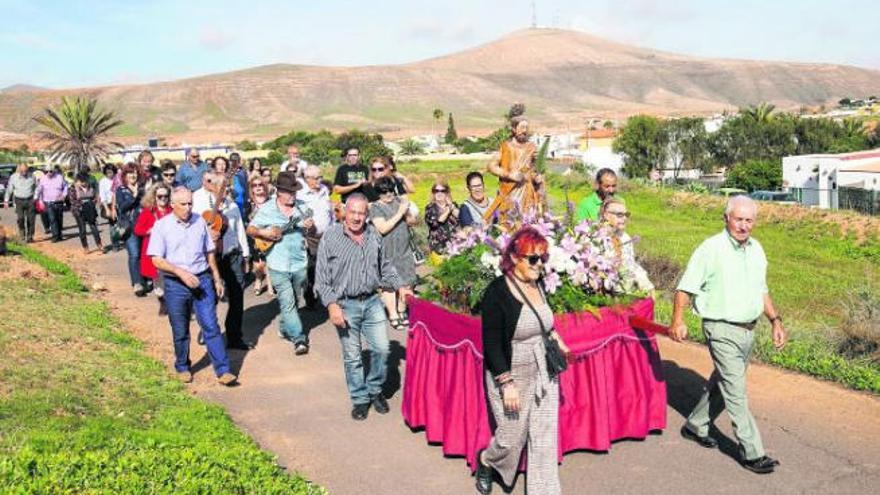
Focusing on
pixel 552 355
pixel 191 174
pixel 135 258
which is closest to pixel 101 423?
pixel 552 355

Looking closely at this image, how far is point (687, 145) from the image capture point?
276ft

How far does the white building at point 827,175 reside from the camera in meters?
47.2

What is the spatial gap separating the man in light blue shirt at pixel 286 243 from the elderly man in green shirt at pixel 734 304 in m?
4.58

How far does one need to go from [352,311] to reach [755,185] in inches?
2618

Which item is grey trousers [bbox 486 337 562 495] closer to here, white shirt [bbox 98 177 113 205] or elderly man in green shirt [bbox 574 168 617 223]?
elderly man in green shirt [bbox 574 168 617 223]

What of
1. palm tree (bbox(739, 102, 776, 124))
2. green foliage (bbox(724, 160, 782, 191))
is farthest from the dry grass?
palm tree (bbox(739, 102, 776, 124))

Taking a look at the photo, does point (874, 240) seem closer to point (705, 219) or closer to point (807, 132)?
point (705, 219)

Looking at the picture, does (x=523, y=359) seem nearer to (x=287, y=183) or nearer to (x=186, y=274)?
(x=186, y=274)

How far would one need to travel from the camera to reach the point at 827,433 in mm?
6414

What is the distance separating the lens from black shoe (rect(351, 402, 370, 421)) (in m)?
6.93

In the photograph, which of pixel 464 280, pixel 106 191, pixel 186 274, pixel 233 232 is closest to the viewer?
pixel 464 280

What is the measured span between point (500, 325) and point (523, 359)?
0.87 feet

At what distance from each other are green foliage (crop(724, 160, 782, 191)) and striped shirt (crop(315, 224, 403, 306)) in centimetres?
6555

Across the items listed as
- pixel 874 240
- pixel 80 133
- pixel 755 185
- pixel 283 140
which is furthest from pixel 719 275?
pixel 283 140
